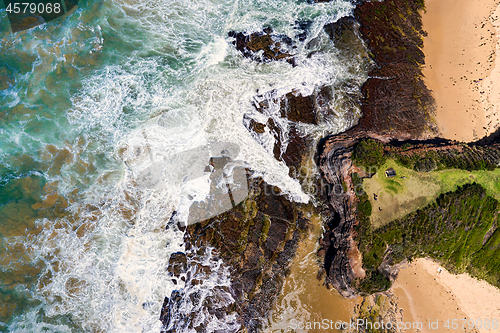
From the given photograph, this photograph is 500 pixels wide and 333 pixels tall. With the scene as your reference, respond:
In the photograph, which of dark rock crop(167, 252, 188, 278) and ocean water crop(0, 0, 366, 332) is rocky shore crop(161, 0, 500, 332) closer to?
dark rock crop(167, 252, 188, 278)

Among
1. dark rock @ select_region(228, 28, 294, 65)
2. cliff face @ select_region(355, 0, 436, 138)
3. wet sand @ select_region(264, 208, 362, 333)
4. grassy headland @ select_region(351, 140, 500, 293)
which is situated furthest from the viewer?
dark rock @ select_region(228, 28, 294, 65)

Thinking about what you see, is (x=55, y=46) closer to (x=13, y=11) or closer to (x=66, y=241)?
(x=13, y=11)

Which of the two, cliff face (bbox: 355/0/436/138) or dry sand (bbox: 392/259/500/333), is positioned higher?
cliff face (bbox: 355/0/436/138)

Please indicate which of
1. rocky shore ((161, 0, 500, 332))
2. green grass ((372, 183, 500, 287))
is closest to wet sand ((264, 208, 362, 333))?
rocky shore ((161, 0, 500, 332))

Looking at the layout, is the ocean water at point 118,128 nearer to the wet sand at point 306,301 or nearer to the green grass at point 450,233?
the wet sand at point 306,301

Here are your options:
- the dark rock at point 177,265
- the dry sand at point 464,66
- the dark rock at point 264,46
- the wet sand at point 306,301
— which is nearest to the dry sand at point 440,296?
the wet sand at point 306,301

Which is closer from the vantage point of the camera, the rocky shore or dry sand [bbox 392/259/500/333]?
the rocky shore
